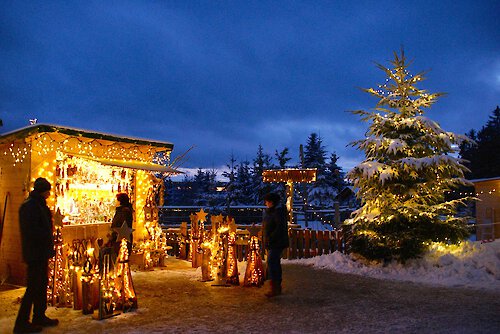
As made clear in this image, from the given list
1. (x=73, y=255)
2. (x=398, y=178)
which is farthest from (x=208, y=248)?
(x=398, y=178)

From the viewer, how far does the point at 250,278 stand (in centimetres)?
948

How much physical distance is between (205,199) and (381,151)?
1214 inches

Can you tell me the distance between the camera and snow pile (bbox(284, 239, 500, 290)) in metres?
9.48

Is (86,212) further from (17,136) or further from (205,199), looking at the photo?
(205,199)

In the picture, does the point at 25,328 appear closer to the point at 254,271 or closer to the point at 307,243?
the point at 254,271

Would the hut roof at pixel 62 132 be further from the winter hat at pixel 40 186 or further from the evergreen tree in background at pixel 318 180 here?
the evergreen tree in background at pixel 318 180

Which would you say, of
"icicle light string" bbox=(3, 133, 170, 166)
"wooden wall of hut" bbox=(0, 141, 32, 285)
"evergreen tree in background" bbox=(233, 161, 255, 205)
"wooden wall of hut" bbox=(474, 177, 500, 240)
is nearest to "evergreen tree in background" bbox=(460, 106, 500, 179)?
"evergreen tree in background" bbox=(233, 161, 255, 205)

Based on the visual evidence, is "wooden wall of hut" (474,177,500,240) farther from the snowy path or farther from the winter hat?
the winter hat

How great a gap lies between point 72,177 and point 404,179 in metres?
8.79

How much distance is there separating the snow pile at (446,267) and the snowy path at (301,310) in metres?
0.68

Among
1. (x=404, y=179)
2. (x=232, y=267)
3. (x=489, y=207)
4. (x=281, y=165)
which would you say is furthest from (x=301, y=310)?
(x=281, y=165)

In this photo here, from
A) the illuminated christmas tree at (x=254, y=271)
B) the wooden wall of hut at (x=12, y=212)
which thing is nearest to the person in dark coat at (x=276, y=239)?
the illuminated christmas tree at (x=254, y=271)

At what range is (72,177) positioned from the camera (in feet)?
37.2

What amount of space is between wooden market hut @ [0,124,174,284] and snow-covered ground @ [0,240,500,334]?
157 cm
